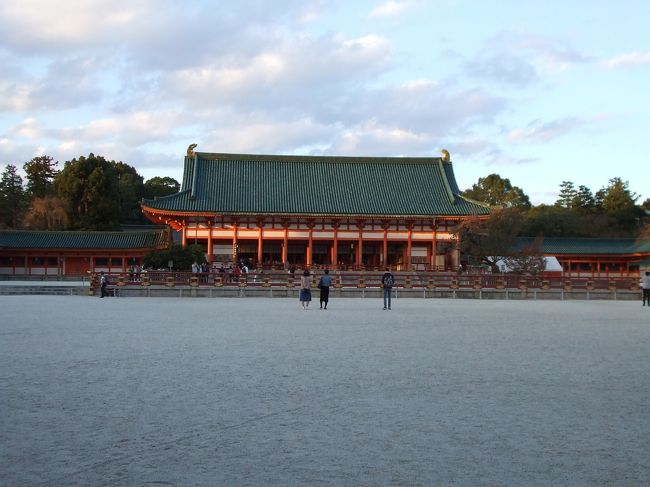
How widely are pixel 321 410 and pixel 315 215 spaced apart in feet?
112

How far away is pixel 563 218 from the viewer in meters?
59.4

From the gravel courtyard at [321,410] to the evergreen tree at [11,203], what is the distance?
179 ft

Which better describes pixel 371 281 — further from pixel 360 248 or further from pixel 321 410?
pixel 321 410

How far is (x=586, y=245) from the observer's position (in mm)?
49719

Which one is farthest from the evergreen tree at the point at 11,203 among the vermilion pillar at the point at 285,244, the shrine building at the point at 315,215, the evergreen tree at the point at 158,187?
the vermilion pillar at the point at 285,244

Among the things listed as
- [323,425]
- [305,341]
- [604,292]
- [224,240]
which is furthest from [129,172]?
[323,425]

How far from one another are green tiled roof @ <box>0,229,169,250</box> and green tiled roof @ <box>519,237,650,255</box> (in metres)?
26.2

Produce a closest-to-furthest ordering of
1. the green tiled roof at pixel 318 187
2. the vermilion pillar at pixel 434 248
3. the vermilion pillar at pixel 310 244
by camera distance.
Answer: the green tiled roof at pixel 318 187 < the vermilion pillar at pixel 310 244 < the vermilion pillar at pixel 434 248

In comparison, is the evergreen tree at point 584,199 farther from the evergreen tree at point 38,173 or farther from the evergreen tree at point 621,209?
the evergreen tree at point 38,173

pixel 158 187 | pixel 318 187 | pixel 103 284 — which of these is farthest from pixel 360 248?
pixel 158 187

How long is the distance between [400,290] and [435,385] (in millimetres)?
24019

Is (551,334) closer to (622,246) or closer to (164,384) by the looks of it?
(164,384)

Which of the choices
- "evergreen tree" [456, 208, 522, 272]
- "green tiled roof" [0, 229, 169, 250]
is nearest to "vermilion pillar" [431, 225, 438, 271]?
"evergreen tree" [456, 208, 522, 272]

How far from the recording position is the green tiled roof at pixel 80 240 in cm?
4469
